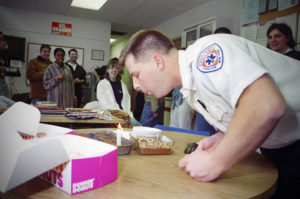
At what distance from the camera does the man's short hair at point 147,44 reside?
1.08 m

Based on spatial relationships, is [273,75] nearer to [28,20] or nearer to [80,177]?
[80,177]

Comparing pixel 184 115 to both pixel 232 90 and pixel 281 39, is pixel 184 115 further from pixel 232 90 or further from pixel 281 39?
pixel 232 90

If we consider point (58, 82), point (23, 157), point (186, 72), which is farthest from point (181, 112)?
point (23, 157)

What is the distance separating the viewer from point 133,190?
26.8 inches

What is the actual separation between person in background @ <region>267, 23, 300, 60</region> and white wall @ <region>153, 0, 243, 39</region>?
111 centimetres

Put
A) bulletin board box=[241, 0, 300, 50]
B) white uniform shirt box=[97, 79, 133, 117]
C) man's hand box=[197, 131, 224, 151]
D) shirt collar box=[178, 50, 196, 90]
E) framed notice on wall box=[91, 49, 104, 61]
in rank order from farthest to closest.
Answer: framed notice on wall box=[91, 49, 104, 61] < white uniform shirt box=[97, 79, 133, 117] < bulletin board box=[241, 0, 300, 50] < man's hand box=[197, 131, 224, 151] < shirt collar box=[178, 50, 196, 90]

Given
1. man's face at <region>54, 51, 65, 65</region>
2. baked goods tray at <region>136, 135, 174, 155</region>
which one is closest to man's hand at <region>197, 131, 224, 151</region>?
baked goods tray at <region>136, 135, 174, 155</region>

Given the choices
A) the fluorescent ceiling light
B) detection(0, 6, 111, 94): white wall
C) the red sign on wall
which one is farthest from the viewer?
the red sign on wall

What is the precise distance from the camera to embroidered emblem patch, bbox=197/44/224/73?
2.41ft

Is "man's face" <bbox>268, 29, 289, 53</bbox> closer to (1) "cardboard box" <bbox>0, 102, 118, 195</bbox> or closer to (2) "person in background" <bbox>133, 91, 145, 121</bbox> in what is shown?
(1) "cardboard box" <bbox>0, 102, 118, 195</bbox>

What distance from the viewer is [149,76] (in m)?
1.10

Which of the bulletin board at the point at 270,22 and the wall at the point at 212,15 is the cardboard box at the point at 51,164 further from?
the wall at the point at 212,15

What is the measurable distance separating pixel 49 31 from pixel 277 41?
535 cm

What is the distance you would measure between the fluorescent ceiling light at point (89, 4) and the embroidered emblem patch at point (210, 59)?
483cm
